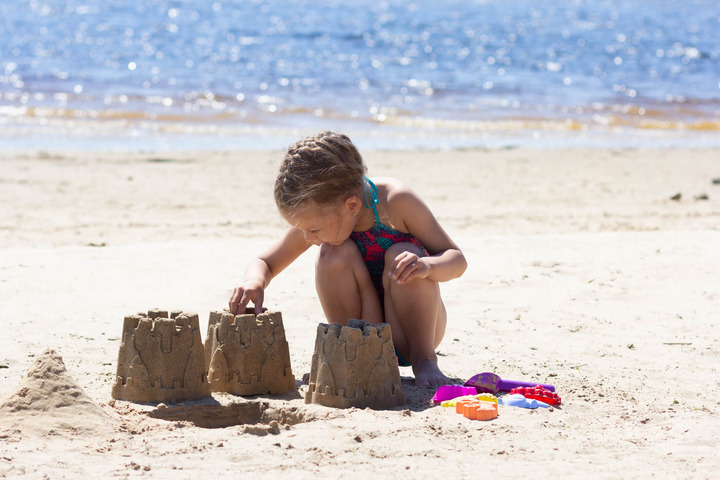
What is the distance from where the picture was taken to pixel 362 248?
3723mm

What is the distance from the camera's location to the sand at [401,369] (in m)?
2.79

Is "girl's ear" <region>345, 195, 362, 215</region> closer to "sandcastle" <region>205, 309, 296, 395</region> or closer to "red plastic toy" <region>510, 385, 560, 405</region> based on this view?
"sandcastle" <region>205, 309, 296, 395</region>

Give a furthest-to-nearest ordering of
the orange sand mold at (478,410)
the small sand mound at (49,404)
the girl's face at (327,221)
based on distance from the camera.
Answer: the girl's face at (327,221) < the orange sand mold at (478,410) < the small sand mound at (49,404)

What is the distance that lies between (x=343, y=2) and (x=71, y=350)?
40.3 meters

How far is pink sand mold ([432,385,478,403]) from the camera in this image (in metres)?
3.41

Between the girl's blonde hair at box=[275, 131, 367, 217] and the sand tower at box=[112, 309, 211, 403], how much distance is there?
605 millimetres

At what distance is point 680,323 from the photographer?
180 inches

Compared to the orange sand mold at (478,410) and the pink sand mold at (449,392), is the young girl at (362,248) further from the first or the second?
the orange sand mold at (478,410)

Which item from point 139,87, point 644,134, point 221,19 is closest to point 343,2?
point 221,19

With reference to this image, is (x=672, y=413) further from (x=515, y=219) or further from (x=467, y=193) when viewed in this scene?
(x=467, y=193)

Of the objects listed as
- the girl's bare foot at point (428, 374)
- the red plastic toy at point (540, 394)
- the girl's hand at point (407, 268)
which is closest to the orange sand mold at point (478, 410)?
the red plastic toy at point (540, 394)

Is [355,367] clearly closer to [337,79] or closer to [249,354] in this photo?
[249,354]

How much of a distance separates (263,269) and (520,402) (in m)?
1.22

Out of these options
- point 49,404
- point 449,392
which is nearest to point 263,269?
point 449,392
